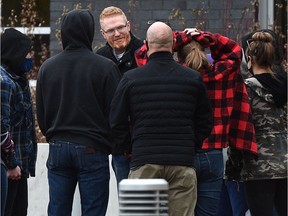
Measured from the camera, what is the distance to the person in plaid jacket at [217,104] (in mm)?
7543

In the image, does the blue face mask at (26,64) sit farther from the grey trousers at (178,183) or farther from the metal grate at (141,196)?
the metal grate at (141,196)

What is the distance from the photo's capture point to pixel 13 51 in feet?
26.3

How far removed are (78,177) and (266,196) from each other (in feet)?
4.50

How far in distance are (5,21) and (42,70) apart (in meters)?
6.69

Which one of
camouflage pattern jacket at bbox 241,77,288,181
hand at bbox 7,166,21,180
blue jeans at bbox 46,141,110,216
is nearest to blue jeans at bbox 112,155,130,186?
blue jeans at bbox 46,141,110,216

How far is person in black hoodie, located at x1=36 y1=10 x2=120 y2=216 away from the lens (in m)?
7.77

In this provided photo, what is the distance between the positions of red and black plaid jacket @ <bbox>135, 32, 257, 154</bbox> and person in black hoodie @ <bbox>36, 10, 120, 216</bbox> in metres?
0.36

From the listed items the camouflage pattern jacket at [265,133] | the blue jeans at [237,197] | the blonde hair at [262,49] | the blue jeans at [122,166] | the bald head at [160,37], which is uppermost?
the bald head at [160,37]

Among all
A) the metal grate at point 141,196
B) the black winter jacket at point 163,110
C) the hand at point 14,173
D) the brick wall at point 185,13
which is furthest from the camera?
the brick wall at point 185,13

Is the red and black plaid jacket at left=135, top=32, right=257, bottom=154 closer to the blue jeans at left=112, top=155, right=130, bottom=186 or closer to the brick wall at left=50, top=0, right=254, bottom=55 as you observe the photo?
the blue jeans at left=112, top=155, right=130, bottom=186

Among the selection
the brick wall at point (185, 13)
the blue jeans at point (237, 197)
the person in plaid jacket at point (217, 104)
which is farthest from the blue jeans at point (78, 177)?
the brick wall at point (185, 13)

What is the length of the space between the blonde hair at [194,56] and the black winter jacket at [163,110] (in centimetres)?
35

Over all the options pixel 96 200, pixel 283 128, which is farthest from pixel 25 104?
pixel 283 128

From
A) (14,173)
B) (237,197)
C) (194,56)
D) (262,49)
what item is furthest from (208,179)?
(14,173)
